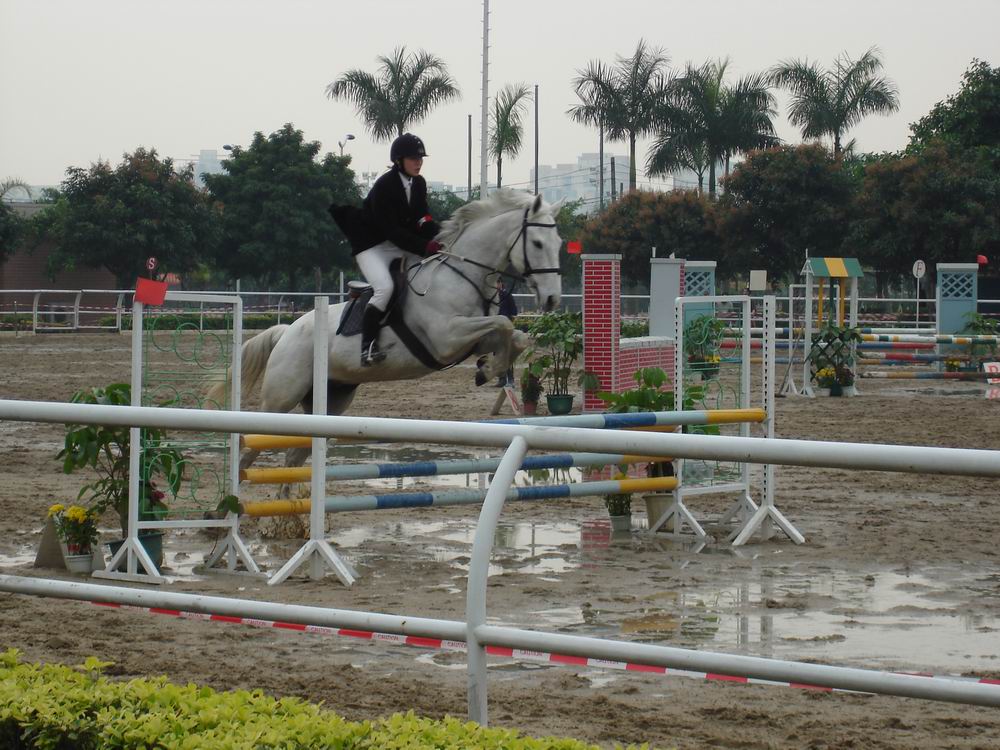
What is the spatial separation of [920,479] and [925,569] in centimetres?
391

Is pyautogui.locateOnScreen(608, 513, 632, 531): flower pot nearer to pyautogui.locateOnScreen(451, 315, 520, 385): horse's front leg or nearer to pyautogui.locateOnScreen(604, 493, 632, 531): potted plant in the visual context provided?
pyautogui.locateOnScreen(604, 493, 632, 531): potted plant

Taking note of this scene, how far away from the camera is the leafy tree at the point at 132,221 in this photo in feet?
142

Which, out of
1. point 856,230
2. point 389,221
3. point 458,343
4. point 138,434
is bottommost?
point 138,434

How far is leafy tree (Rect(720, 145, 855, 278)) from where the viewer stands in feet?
135

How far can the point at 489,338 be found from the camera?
798 centimetres

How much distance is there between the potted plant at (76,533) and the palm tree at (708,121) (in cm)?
3938

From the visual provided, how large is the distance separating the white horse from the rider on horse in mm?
105

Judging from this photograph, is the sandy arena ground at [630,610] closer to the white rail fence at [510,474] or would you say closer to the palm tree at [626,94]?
the white rail fence at [510,474]

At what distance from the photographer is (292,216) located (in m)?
44.0

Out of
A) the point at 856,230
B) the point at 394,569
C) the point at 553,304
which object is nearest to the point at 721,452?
the point at 394,569

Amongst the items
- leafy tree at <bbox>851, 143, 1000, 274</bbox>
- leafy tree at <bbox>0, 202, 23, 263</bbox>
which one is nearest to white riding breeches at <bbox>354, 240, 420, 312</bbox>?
leafy tree at <bbox>851, 143, 1000, 274</bbox>

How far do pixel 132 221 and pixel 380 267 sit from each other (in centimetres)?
3760

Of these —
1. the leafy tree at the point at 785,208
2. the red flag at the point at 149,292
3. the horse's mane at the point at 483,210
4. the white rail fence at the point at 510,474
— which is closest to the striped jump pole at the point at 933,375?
the horse's mane at the point at 483,210

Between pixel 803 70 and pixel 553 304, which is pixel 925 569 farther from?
pixel 803 70
